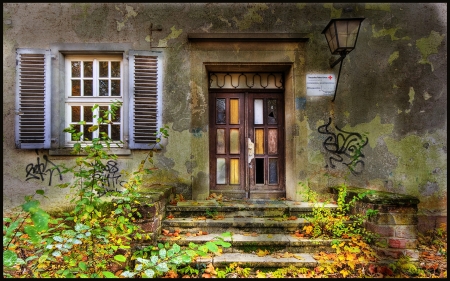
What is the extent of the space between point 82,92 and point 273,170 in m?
3.97

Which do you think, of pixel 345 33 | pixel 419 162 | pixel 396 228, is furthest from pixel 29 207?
pixel 419 162

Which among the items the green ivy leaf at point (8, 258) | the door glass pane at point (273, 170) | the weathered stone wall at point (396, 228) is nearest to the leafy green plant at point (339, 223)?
the weathered stone wall at point (396, 228)

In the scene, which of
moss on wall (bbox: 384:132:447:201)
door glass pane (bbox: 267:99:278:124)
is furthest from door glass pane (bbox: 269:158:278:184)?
moss on wall (bbox: 384:132:447:201)

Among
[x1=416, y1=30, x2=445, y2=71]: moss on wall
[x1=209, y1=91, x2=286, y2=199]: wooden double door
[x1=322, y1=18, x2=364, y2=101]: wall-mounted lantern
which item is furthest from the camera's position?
[x1=209, y1=91, x2=286, y2=199]: wooden double door

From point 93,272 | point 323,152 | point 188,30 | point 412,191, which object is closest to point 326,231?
point 323,152

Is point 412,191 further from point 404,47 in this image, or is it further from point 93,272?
point 93,272

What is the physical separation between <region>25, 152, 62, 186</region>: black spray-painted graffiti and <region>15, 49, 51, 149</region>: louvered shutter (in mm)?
315

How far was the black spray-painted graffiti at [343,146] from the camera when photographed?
519 centimetres

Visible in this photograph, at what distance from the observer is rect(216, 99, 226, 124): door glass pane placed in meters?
5.69

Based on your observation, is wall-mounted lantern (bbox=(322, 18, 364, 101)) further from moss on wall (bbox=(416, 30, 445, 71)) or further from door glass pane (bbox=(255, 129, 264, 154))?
door glass pane (bbox=(255, 129, 264, 154))

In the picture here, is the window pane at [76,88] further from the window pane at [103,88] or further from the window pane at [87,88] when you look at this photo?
the window pane at [103,88]

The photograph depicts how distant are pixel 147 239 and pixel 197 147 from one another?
80.1 inches

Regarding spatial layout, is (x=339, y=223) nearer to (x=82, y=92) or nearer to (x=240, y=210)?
(x=240, y=210)

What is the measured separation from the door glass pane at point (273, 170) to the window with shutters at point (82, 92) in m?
2.32
